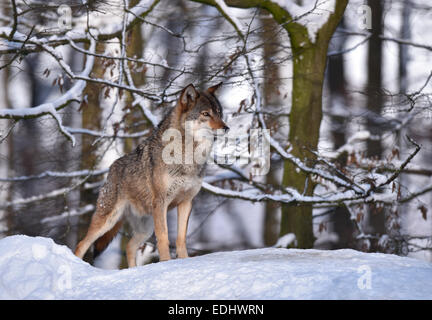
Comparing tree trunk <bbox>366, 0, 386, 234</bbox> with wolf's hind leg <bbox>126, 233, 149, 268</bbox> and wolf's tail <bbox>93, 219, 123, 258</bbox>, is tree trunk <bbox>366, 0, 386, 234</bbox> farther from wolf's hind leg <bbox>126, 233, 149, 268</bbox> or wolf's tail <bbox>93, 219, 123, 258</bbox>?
wolf's tail <bbox>93, 219, 123, 258</bbox>

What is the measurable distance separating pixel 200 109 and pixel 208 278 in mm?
2831

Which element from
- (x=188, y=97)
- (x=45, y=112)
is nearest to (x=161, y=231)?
(x=188, y=97)

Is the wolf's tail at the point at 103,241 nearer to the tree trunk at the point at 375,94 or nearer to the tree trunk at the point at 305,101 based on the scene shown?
the tree trunk at the point at 305,101

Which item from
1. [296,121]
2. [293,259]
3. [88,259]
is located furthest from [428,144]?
[88,259]

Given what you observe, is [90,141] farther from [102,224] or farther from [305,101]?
[305,101]

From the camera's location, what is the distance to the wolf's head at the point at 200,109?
5762 millimetres

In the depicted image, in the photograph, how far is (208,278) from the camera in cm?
340

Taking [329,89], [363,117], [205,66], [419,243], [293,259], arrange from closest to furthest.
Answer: [293,259] → [205,66] → [363,117] → [419,243] → [329,89]

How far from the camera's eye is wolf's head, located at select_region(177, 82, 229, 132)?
5762 millimetres

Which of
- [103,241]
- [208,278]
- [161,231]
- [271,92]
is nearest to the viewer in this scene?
[208,278]

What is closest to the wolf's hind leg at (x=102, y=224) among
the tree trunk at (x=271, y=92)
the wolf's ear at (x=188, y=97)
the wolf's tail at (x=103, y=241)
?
the wolf's tail at (x=103, y=241)

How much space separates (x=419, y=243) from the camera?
29.3 ft
